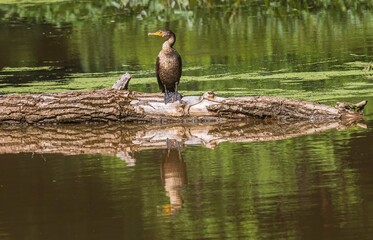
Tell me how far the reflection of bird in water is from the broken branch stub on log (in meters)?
1.03

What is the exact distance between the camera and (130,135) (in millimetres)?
12883

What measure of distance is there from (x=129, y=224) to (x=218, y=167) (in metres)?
2.16

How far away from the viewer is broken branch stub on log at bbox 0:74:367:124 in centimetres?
1278

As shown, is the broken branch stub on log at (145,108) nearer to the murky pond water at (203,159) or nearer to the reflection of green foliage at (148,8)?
the murky pond water at (203,159)

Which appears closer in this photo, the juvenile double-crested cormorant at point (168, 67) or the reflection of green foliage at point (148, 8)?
the juvenile double-crested cormorant at point (168, 67)

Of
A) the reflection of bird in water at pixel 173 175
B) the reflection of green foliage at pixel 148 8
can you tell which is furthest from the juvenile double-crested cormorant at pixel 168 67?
the reflection of green foliage at pixel 148 8

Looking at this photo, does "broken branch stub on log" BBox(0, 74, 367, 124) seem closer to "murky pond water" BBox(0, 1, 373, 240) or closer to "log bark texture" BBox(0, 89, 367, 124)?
"log bark texture" BBox(0, 89, 367, 124)

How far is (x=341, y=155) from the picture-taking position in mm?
10750

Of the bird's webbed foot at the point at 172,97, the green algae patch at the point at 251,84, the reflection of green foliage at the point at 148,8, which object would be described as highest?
the bird's webbed foot at the point at 172,97

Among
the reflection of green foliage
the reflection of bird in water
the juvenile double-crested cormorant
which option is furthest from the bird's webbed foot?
the reflection of green foliage

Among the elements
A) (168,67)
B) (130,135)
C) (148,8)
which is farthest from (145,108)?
Answer: (148,8)

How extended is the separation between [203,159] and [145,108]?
2.44m

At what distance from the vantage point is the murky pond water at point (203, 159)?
8.46 meters

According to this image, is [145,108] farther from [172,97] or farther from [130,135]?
[130,135]
